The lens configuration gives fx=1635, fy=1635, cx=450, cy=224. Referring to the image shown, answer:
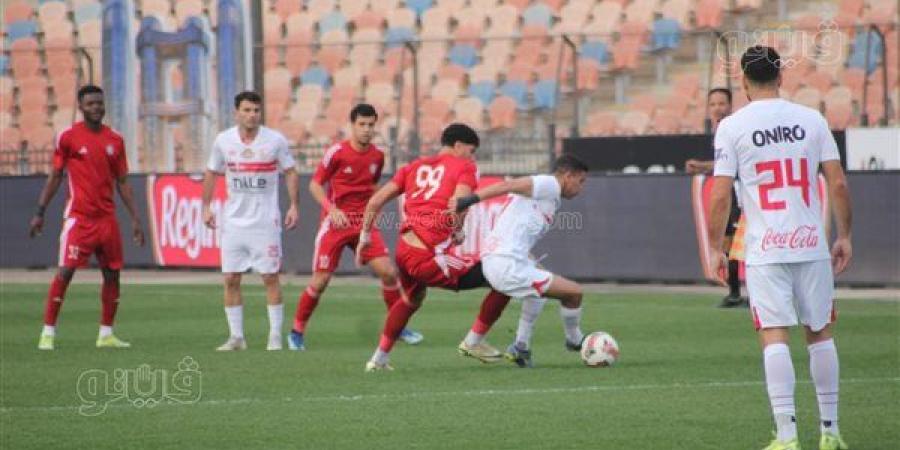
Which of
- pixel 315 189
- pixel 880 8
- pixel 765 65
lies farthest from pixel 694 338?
pixel 880 8

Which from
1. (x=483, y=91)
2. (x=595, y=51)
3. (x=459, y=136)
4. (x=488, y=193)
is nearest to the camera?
(x=488, y=193)

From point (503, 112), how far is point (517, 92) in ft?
1.33

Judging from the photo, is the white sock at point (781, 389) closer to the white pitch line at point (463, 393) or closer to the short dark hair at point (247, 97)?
the white pitch line at point (463, 393)

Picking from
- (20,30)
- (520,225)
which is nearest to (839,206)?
(520,225)

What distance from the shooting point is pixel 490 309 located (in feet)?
41.4

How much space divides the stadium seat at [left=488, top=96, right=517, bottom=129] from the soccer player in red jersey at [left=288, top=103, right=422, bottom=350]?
11620mm

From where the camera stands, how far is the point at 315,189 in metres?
14.2

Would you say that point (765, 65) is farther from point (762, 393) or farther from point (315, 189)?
point (315, 189)

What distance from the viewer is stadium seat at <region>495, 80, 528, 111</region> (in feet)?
84.6

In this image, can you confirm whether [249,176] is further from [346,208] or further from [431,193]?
[431,193]

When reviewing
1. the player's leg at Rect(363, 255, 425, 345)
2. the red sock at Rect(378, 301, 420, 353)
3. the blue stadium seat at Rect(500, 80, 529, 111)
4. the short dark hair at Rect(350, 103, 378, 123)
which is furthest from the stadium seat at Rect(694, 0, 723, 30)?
the red sock at Rect(378, 301, 420, 353)

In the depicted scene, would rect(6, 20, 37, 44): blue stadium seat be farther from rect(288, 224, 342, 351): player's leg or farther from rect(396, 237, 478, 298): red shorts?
rect(396, 237, 478, 298): red shorts

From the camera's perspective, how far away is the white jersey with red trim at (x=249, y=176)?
14234 millimetres

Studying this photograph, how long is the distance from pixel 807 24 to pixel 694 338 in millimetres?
12901
